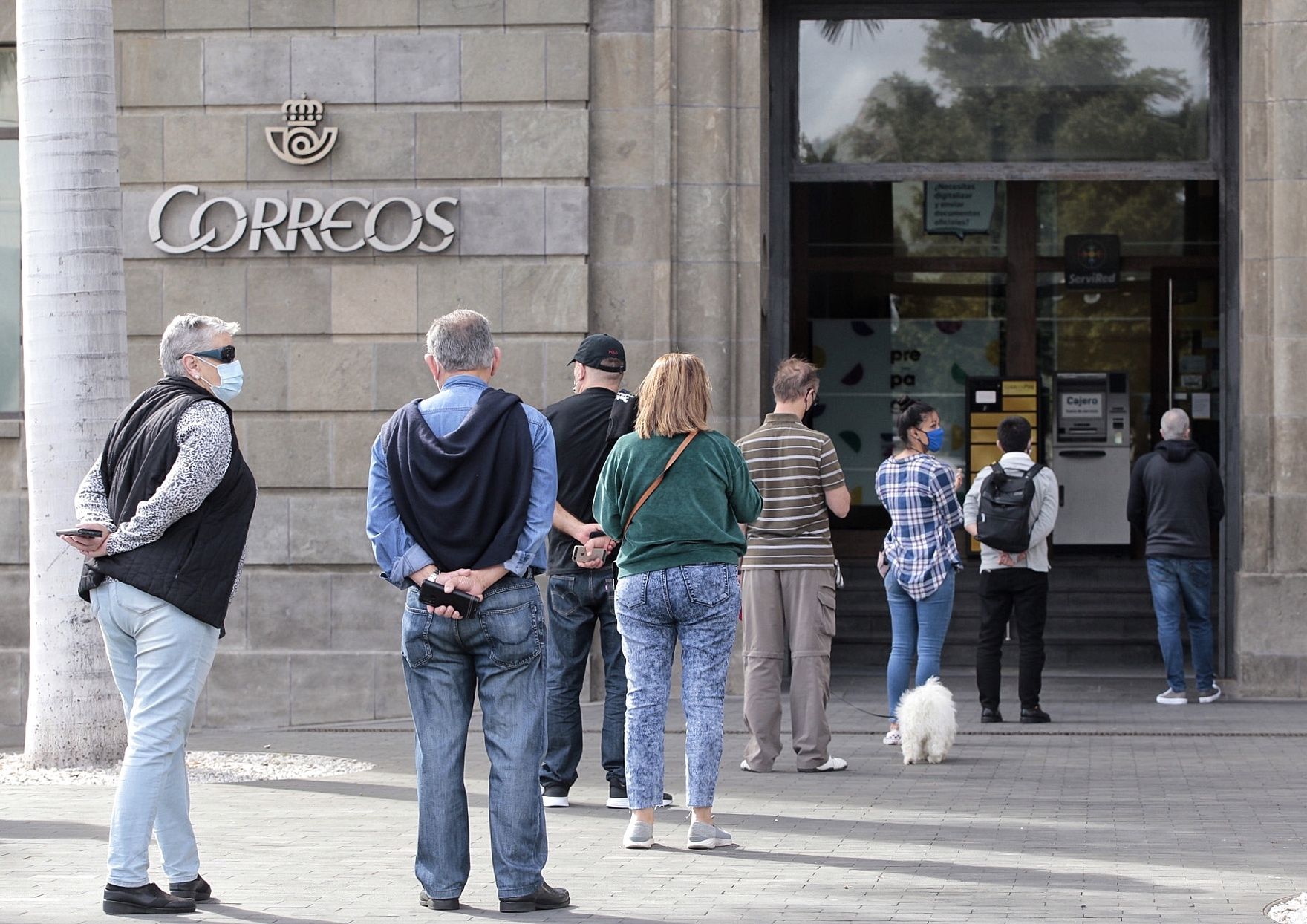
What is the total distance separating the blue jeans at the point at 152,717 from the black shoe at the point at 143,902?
26 millimetres

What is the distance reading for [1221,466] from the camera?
12.5 m

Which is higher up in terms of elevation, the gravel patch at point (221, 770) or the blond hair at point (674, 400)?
the blond hair at point (674, 400)

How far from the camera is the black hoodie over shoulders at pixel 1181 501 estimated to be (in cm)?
1188

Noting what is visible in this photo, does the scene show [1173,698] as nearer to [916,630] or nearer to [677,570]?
[916,630]

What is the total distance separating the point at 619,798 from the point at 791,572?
1501 millimetres

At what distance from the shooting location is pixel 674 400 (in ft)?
22.6

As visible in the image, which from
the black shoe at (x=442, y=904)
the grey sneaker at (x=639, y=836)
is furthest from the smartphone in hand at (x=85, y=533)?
the grey sneaker at (x=639, y=836)

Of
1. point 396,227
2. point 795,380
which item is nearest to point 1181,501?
point 795,380

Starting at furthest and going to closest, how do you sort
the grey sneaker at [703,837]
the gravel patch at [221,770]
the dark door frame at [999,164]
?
1. the dark door frame at [999,164]
2. the gravel patch at [221,770]
3. the grey sneaker at [703,837]

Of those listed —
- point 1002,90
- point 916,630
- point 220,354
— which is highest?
point 1002,90

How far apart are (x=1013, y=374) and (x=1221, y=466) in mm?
3576

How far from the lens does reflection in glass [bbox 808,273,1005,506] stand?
16.1 metres

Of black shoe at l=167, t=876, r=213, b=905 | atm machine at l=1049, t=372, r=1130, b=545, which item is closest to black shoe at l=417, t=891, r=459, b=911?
black shoe at l=167, t=876, r=213, b=905

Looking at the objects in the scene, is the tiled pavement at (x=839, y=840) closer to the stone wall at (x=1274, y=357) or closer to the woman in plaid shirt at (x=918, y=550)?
the woman in plaid shirt at (x=918, y=550)
